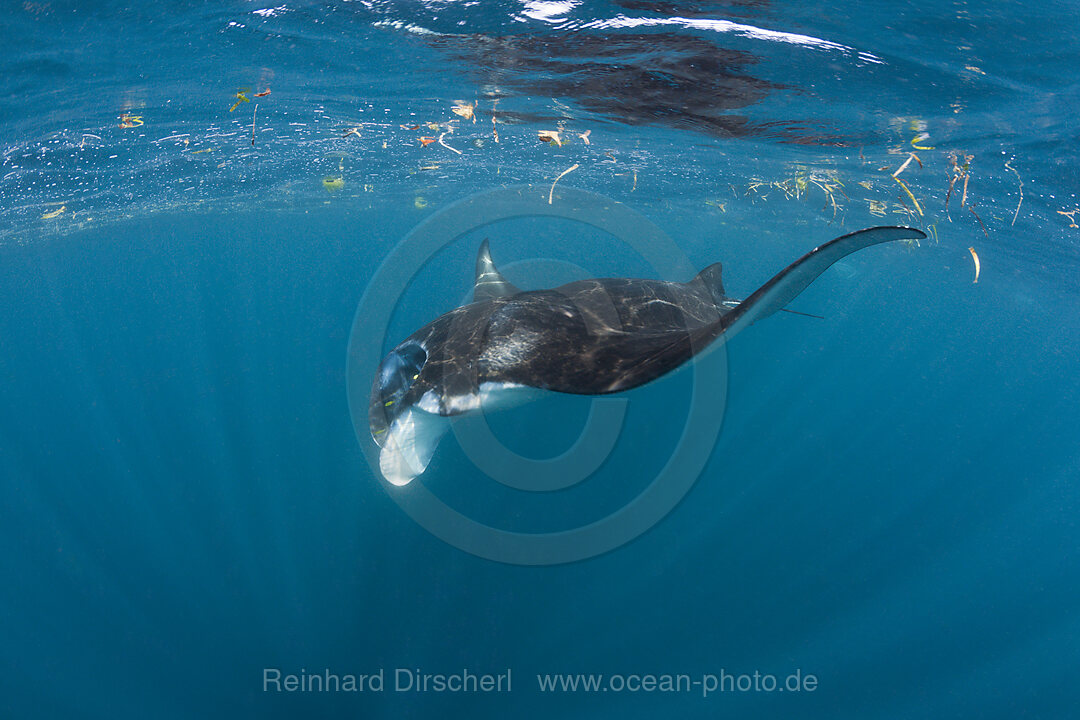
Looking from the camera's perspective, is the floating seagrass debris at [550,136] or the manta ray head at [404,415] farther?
the floating seagrass debris at [550,136]

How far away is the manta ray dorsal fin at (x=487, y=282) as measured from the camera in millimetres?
7374

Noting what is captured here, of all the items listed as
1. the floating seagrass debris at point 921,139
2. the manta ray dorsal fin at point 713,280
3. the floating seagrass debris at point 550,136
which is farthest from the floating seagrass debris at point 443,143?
the floating seagrass debris at point 921,139

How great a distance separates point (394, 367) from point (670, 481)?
17.5 feet

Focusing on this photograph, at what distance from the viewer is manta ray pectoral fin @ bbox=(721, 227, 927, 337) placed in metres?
3.12

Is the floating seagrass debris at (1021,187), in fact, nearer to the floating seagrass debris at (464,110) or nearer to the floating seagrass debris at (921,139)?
the floating seagrass debris at (921,139)

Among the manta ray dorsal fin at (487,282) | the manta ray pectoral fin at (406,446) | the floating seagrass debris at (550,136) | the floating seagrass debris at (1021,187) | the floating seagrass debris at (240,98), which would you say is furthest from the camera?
the floating seagrass debris at (550,136)

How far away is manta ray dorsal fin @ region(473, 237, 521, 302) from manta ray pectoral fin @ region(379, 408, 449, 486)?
2677mm

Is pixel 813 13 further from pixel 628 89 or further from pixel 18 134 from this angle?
pixel 18 134

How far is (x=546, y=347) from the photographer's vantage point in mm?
4227

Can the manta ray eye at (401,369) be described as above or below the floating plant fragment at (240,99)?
below

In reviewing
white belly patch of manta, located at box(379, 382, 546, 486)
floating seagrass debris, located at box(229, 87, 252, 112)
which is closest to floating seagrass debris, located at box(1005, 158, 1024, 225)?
white belly patch of manta, located at box(379, 382, 546, 486)

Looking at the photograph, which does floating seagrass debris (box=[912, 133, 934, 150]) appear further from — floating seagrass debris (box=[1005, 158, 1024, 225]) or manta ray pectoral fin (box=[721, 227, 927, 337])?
manta ray pectoral fin (box=[721, 227, 927, 337])

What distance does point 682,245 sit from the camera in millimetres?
38688

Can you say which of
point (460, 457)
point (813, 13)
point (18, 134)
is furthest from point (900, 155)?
point (18, 134)
